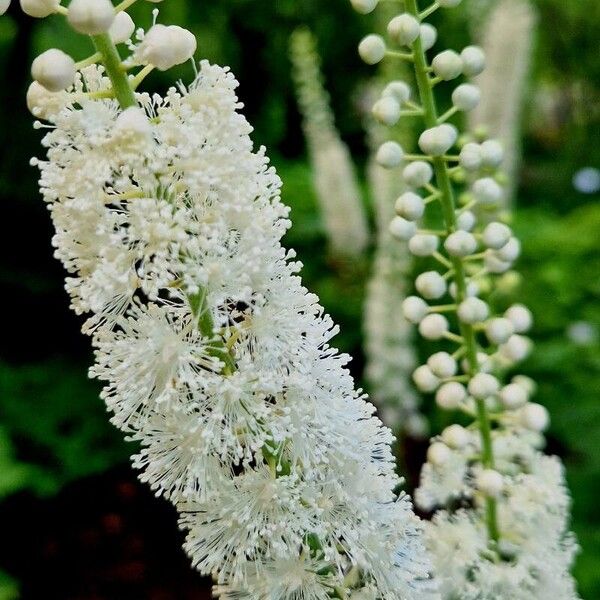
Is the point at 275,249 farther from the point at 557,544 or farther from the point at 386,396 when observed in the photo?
the point at 386,396

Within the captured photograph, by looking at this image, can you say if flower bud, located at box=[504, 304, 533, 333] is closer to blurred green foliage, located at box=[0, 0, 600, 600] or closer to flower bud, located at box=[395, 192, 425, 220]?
flower bud, located at box=[395, 192, 425, 220]

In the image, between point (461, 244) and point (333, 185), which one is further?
point (333, 185)

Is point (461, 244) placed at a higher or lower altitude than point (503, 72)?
lower

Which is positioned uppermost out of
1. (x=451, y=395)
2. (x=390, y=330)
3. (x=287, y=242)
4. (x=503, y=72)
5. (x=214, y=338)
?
(x=503, y=72)

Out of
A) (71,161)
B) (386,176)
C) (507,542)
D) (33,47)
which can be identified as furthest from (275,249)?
(33,47)

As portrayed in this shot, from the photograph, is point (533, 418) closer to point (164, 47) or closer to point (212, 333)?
point (212, 333)

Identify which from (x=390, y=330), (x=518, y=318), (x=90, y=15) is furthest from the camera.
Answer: (x=390, y=330)

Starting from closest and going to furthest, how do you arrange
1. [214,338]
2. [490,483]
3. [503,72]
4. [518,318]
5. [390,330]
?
1. [214,338]
2. [490,483]
3. [518,318]
4. [390,330]
5. [503,72]

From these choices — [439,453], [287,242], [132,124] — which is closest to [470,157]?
[439,453]
